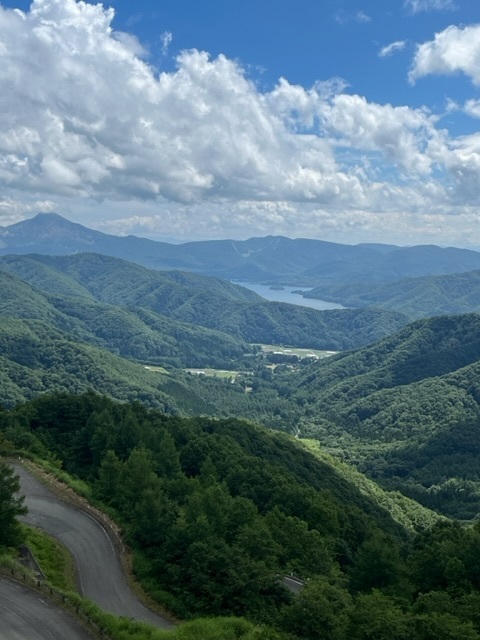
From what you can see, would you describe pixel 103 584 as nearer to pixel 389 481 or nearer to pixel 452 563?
pixel 452 563

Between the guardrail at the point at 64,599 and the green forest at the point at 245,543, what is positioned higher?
the green forest at the point at 245,543

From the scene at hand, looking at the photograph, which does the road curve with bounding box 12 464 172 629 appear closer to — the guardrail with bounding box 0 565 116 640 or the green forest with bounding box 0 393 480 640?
the green forest with bounding box 0 393 480 640

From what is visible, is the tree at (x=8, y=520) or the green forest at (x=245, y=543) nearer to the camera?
the green forest at (x=245, y=543)

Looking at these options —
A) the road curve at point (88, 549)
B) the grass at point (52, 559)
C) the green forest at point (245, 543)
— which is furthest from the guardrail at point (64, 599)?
the road curve at point (88, 549)

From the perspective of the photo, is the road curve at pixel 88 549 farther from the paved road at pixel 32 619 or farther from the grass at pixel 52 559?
the paved road at pixel 32 619

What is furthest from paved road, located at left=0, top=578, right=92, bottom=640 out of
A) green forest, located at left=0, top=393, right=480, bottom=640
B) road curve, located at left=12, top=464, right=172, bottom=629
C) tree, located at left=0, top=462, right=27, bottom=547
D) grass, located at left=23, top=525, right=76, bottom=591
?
green forest, located at left=0, top=393, right=480, bottom=640

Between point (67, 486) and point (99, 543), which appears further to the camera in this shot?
point (67, 486)

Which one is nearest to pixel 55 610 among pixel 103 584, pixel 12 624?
pixel 12 624
